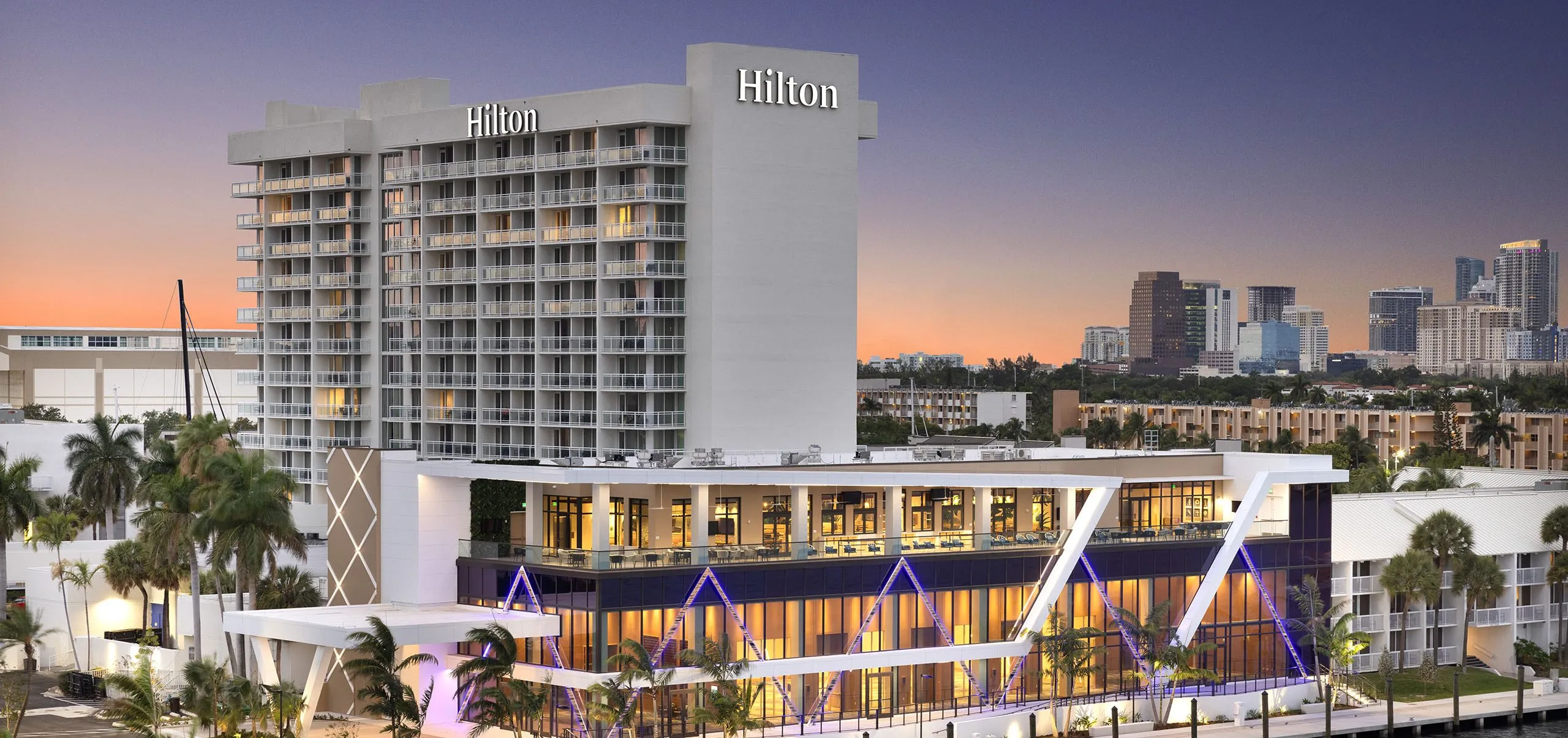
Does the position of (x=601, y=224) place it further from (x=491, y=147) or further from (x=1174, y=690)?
(x=1174, y=690)

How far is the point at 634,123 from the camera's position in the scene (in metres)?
Result: 112

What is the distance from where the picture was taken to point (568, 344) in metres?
117

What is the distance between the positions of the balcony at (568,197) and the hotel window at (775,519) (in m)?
38.1

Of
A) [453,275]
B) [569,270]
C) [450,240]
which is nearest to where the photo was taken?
[569,270]

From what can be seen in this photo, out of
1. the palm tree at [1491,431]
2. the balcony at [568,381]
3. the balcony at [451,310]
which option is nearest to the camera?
the balcony at [568,381]

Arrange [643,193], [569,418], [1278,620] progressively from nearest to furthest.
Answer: [1278,620], [643,193], [569,418]

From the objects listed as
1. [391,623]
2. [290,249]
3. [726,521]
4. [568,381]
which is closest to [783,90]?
[568,381]

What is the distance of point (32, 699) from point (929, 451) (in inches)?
1544

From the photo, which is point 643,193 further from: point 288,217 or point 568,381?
point 288,217

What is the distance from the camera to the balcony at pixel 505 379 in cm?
11938

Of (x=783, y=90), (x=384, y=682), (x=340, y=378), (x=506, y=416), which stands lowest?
(x=384, y=682)

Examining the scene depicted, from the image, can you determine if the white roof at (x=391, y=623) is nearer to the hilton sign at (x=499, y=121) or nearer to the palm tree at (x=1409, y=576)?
the palm tree at (x=1409, y=576)

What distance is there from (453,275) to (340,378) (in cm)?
1282

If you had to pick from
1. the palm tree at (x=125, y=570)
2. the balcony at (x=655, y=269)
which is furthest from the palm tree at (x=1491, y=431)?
the palm tree at (x=125, y=570)
